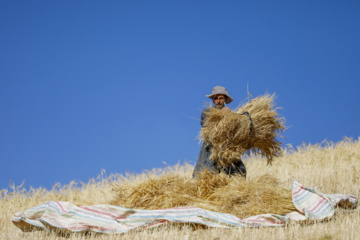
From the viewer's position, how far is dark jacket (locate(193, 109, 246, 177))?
5473 millimetres

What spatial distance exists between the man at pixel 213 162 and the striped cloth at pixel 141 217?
1.05 metres

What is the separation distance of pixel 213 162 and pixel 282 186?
186 cm

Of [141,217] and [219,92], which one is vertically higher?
[219,92]

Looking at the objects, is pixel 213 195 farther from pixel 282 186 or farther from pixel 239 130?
pixel 282 186

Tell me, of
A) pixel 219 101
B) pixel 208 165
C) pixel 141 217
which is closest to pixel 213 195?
pixel 208 165

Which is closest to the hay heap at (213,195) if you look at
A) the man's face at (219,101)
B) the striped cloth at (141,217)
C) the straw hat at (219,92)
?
the striped cloth at (141,217)

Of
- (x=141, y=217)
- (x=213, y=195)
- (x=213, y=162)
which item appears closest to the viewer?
(x=141, y=217)

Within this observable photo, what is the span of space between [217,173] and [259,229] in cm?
128

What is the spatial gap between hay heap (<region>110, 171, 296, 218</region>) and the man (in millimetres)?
256

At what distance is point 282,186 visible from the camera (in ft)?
21.9

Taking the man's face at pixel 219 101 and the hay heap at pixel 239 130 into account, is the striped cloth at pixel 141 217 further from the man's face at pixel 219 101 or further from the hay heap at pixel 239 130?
the man's face at pixel 219 101

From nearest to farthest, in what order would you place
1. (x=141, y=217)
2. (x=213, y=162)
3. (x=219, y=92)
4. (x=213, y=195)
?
(x=141, y=217) < (x=213, y=195) < (x=213, y=162) < (x=219, y=92)

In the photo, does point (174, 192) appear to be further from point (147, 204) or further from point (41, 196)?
point (41, 196)

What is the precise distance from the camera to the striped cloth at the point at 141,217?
4.25 metres
